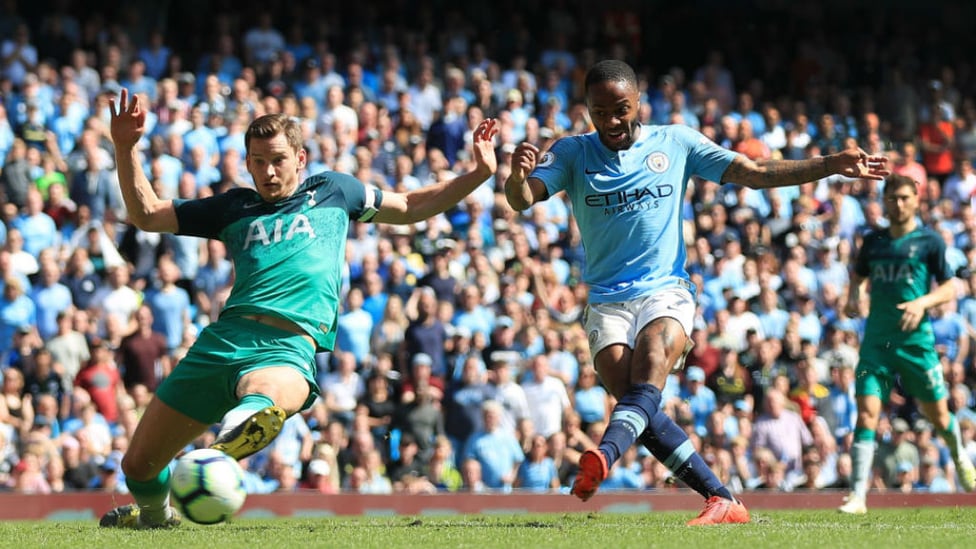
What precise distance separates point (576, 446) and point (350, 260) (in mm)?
3360

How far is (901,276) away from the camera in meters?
11.0

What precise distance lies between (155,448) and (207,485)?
112cm

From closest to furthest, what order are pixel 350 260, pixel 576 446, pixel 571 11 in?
pixel 576 446
pixel 350 260
pixel 571 11

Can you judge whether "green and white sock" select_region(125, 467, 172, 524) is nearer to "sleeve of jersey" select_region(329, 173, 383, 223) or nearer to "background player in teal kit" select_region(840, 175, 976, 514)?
"sleeve of jersey" select_region(329, 173, 383, 223)

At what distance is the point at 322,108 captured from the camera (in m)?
18.6

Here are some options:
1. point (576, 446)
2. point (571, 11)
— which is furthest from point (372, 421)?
point (571, 11)

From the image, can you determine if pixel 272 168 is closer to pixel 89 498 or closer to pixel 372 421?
pixel 89 498

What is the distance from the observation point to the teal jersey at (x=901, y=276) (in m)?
11.0

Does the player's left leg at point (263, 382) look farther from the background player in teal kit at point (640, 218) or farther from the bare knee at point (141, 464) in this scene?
the background player in teal kit at point (640, 218)

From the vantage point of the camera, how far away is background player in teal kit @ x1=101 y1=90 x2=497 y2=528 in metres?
7.50

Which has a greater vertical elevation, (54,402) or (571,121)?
(571,121)

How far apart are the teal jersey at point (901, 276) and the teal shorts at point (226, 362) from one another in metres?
5.10

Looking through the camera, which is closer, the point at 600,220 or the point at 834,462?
the point at 600,220

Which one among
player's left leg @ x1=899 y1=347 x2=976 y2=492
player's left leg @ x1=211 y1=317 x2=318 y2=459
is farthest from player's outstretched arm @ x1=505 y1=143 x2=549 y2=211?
player's left leg @ x1=899 y1=347 x2=976 y2=492
